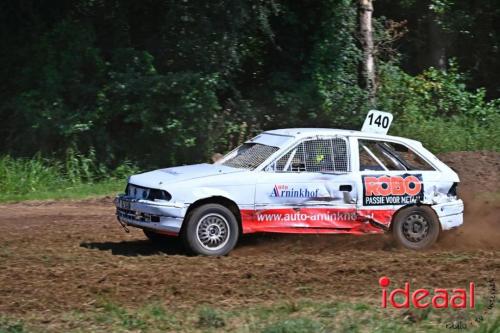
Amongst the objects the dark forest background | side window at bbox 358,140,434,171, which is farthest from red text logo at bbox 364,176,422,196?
the dark forest background

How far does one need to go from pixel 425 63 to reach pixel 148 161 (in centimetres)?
1029

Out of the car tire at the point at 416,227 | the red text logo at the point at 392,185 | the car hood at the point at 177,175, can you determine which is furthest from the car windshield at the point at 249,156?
the car tire at the point at 416,227

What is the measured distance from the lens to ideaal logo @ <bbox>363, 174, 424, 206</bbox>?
11109mm

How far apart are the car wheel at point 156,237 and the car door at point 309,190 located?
143 centimetres

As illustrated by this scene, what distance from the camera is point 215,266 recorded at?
9.92m

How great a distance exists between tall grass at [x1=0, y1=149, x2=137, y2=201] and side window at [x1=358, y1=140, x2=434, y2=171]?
696 cm

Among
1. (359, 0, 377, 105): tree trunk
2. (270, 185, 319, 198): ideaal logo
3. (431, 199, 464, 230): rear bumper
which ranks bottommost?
(431, 199, 464, 230): rear bumper

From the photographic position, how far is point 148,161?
62.4 feet

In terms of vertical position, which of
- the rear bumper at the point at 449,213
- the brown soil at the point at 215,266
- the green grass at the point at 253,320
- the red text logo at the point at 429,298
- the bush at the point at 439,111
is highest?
the bush at the point at 439,111

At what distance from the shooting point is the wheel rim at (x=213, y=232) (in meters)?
10.5

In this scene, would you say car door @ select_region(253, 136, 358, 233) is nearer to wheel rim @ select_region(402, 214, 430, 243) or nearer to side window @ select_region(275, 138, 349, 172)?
side window @ select_region(275, 138, 349, 172)

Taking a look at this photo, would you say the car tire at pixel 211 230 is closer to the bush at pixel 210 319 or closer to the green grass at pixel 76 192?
the bush at pixel 210 319

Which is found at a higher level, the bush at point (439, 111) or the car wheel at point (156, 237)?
the bush at point (439, 111)

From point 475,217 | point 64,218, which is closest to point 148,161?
point 64,218
